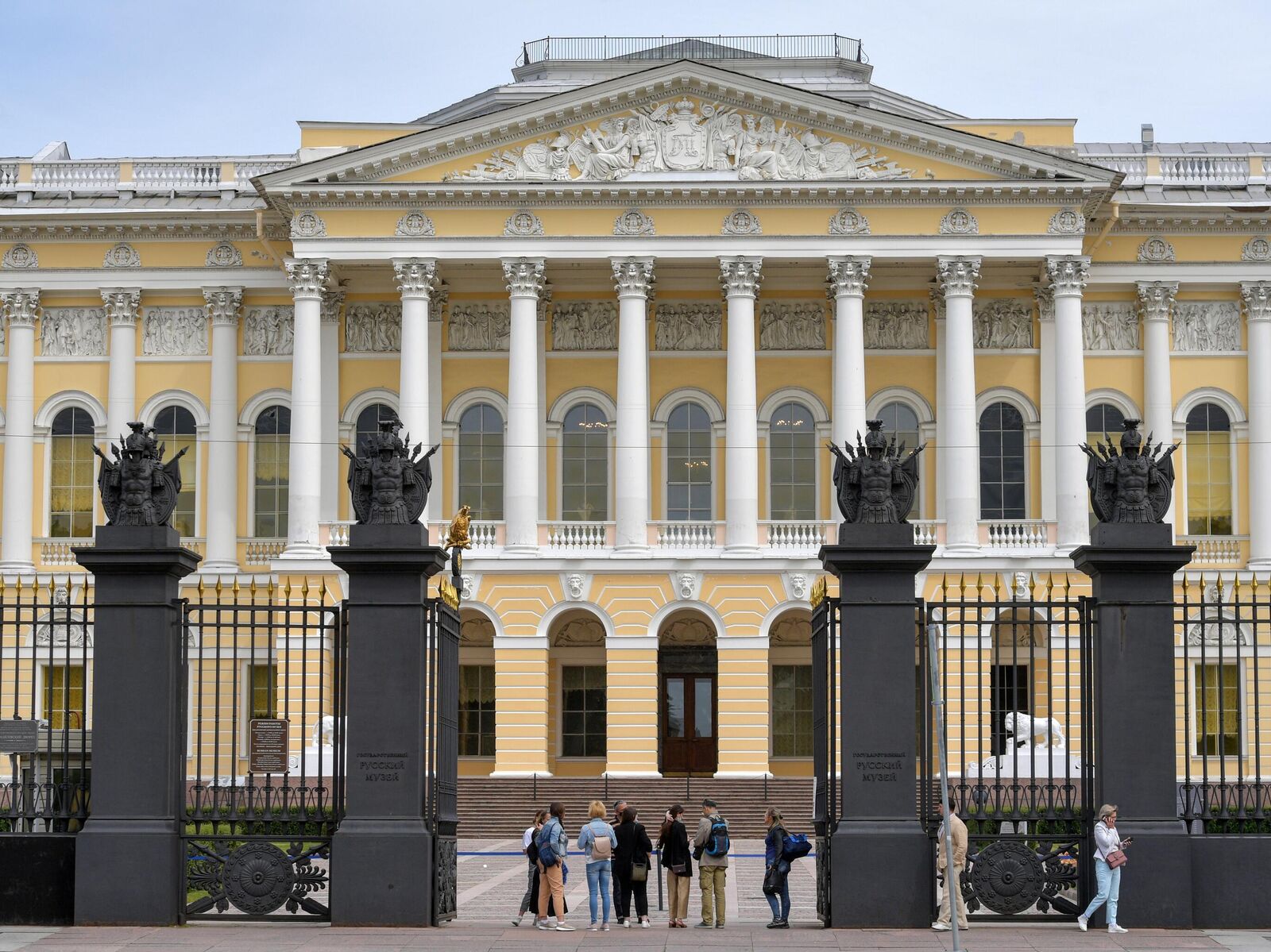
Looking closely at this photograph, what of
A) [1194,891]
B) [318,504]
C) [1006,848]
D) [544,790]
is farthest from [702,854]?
[318,504]

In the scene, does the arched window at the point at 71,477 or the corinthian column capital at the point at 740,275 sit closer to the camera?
the corinthian column capital at the point at 740,275

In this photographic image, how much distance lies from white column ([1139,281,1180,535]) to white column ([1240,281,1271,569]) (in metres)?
1.91

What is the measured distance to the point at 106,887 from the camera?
21.5m

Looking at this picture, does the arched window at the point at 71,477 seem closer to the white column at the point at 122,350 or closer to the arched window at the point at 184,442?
the white column at the point at 122,350

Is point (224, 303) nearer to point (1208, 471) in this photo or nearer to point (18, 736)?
point (1208, 471)

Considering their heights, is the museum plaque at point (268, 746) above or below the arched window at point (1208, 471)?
below

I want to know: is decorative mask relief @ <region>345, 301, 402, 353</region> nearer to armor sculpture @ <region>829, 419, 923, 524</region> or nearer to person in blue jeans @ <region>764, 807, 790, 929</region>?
person in blue jeans @ <region>764, 807, 790, 929</region>

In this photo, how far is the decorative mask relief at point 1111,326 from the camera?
55.2 meters

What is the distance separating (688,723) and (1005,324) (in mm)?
12944

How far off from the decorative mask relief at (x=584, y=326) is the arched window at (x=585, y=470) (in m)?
1.56

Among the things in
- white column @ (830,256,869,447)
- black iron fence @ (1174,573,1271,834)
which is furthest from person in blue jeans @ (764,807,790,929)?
white column @ (830,256,869,447)

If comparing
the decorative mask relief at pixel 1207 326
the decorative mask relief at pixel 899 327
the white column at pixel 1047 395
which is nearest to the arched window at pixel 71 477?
the decorative mask relief at pixel 899 327

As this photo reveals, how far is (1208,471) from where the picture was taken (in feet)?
180

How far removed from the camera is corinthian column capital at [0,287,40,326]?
55750 mm
